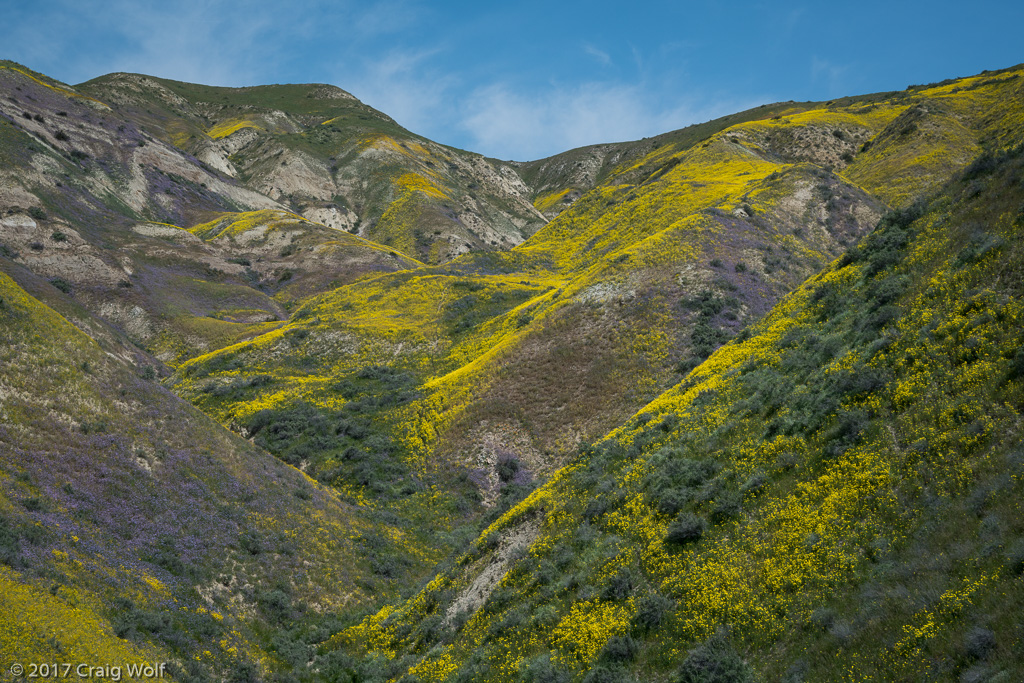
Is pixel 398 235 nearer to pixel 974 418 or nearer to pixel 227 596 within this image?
pixel 227 596

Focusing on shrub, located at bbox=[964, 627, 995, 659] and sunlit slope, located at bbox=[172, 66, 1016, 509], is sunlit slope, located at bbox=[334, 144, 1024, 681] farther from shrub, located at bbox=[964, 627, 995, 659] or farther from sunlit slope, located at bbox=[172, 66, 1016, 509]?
sunlit slope, located at bbox=[172, 66, 1016, 509]

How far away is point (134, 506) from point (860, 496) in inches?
1033

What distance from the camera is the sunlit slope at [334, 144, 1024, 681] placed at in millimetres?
9727

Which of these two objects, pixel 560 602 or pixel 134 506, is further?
pixel 134 506

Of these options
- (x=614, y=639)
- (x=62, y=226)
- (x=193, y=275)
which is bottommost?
(x=614, y=639)

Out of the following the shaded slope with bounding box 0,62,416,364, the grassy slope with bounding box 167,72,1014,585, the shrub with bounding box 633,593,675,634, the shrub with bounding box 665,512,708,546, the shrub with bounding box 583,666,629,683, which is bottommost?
the shrub with bounding box 583,666,629,683

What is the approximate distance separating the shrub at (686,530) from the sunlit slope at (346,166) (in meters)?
95.2

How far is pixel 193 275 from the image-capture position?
75188 millimetres

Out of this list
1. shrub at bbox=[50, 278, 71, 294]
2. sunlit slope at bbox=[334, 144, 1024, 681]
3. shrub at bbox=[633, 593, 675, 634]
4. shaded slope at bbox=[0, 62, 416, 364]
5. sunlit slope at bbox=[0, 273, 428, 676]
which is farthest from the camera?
shaded slope at bbox=[0, 62, 416, 364]

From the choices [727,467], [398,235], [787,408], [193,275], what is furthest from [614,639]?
[398,235]

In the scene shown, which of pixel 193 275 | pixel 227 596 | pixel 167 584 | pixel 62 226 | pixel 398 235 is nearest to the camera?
pixel 167 584

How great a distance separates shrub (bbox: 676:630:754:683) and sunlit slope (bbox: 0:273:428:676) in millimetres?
15262

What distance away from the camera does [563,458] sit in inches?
1358

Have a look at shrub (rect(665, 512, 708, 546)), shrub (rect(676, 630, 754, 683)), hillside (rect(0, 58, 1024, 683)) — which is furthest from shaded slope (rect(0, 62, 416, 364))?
shrub (rect(676, 630, 754, 683))
